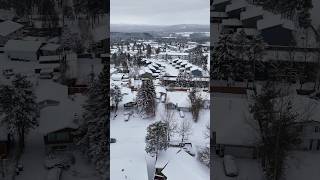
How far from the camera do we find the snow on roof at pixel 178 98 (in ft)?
9.33

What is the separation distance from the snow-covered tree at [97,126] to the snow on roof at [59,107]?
6cm

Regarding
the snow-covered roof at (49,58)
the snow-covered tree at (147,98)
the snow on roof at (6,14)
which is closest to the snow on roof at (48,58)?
the snow-covered roof at (49,58)

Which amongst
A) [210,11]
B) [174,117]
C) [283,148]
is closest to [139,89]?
[174,117]

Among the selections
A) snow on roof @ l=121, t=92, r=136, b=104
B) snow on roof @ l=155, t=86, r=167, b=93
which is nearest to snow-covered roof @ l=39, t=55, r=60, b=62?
snow on roof @ l=121, t=92, r=136, b=104

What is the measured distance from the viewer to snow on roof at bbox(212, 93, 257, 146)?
2529 millimetres

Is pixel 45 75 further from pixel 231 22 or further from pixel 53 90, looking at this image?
pixel 231 22

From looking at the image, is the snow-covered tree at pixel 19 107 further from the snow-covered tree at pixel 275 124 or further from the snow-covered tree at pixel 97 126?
the snow-covered tree at pixel 275 124

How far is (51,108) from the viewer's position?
2.51 metres

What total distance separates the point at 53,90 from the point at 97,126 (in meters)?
0.39

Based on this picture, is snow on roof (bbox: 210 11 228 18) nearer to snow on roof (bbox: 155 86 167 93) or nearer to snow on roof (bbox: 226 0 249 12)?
snow on roof (bbox: 226 0 249 12)

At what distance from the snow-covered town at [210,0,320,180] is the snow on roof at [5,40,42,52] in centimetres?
122

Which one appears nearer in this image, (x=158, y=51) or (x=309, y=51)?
(x=309, y=51)

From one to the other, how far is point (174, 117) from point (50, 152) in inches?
38.3

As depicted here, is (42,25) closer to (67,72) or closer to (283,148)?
(67,72)
